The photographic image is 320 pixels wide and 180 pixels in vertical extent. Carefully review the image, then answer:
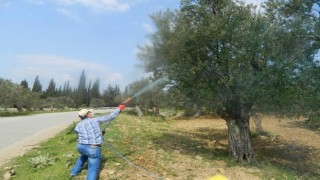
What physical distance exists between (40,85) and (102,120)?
357 feet

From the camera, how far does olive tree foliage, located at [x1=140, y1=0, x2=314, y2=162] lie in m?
13.0

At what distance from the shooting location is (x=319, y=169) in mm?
15461

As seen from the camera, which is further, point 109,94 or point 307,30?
point 109,94

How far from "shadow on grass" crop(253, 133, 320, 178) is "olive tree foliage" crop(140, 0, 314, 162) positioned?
2.10 meters

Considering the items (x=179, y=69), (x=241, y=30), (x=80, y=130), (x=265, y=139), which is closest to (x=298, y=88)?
(x=241, y=30)

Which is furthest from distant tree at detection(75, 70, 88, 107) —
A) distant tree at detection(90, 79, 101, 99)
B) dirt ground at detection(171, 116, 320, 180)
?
dirt ground at detection(171, 116, 320, 180)

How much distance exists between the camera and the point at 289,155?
696 inches

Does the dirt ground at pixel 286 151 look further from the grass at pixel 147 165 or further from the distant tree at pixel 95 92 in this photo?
the distant tree at pixel 95 92

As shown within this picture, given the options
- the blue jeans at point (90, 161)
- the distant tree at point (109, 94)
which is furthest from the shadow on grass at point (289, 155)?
the distant tree at point (109, 94)

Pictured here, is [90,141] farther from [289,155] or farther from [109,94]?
[109,94]

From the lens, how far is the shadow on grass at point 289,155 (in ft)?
48.3

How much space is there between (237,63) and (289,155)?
6653 mm

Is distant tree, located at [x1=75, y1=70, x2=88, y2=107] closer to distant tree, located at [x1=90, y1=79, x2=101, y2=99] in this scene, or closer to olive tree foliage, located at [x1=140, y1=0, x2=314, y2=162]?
distant tree, located at [x1=90, y1=79, x2=101, y2=99]

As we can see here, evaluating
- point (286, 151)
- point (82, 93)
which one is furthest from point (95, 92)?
point (286, 151)
